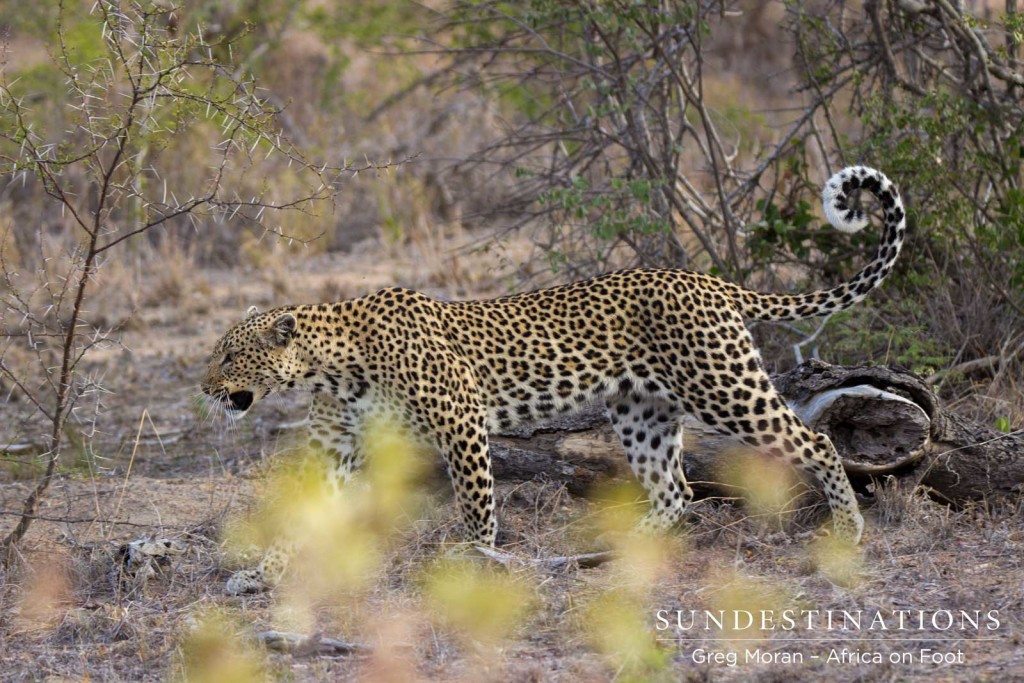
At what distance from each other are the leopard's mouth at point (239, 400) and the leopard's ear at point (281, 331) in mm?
292

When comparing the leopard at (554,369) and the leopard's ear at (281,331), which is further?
the leopard's ear at (281,331)

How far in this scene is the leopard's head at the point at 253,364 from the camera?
710 centimetres

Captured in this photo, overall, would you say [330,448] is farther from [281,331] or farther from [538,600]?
[538,600]

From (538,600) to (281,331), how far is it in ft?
6.08

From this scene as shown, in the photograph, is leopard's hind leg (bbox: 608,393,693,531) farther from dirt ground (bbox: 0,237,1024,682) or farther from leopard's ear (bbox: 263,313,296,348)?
leopard's ear (bbox: 263,313,296,348)

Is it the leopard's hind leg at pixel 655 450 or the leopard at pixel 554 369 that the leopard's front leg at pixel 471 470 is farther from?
the leopard's hind leg at pixel 655 450

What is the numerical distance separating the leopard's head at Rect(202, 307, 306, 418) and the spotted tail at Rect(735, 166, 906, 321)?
2.25 metres

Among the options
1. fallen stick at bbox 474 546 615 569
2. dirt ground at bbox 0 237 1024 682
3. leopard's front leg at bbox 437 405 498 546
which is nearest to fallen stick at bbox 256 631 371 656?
dirt ground at bbox 0 237 1024 682

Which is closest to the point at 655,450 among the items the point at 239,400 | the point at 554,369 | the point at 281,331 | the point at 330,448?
the point at 554,369

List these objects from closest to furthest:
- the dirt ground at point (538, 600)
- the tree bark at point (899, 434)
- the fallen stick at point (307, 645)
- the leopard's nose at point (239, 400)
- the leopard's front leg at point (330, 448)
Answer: the dirt ground at point (538, 600) → the fallen stick at point (307, 645) → the tree bark at point (899, 434) → the leopard's nose at point (239, 400) → the leopard's front leg at point (330, 448)

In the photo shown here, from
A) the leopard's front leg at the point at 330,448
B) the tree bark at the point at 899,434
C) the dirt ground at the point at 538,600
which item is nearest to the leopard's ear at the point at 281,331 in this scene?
the leopard's front leg at the point at 330,448

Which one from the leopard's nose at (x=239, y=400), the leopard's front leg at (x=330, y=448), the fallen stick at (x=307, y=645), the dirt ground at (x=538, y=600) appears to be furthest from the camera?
the leopard's front leg at (x=330, y=448)

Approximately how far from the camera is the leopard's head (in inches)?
280

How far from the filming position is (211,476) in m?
8.88
